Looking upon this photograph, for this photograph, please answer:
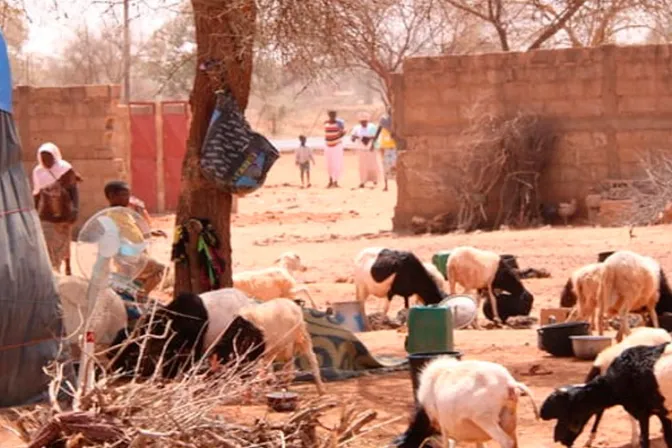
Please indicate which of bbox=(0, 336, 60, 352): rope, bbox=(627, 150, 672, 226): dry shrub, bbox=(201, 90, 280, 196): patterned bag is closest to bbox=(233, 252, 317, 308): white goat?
bbox=(201, 90, 280, 196): patterned bag

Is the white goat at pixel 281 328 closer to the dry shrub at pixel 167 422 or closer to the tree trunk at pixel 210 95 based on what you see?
the tree trunk at pixel 210 95

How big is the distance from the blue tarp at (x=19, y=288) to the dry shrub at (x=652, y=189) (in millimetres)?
12351

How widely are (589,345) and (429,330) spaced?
4.70ft

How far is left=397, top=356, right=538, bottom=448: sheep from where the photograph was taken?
7051mm

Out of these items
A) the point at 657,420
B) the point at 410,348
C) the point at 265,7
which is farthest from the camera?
the point at 265,7

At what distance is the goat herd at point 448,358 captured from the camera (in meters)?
7.16

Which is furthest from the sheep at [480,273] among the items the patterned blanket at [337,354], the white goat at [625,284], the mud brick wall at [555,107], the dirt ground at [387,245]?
the mud brick wall at [555,107]

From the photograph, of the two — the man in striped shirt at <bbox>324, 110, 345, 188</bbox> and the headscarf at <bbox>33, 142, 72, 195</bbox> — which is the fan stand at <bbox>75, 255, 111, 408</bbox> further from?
the man in striped shirt at <bbox>324, 110, 345, 188</bbox>

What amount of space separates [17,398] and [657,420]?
3685 millimetres

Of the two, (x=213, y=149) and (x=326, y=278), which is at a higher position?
(x=213, y=149)

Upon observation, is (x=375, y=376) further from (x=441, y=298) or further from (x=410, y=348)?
(x=441, y=298)

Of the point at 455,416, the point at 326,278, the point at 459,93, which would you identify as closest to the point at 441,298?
the point at 326,278

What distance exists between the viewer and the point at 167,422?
244 inches

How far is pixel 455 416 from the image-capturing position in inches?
281
